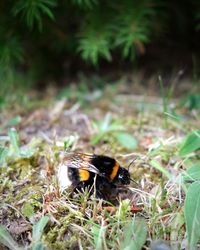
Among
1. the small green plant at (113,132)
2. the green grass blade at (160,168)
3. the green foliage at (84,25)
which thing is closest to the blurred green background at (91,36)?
the green foliage at (84,25)

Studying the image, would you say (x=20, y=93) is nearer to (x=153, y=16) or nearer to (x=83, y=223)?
(x=153, y=16)

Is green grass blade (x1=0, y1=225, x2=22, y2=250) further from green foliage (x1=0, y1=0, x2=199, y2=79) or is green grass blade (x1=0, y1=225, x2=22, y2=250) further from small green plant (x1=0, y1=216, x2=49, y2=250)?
green foliage (x1=0, y1=0, x2=199, y2=79)

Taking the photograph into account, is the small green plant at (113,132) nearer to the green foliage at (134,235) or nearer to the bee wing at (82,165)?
the bee wing at (82,165)

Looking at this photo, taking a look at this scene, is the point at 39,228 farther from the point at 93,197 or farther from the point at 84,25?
the point at 84,25

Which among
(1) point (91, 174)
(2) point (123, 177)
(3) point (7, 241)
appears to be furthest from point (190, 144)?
(3) point (7, 241)

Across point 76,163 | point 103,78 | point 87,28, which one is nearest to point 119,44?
point 87,28
